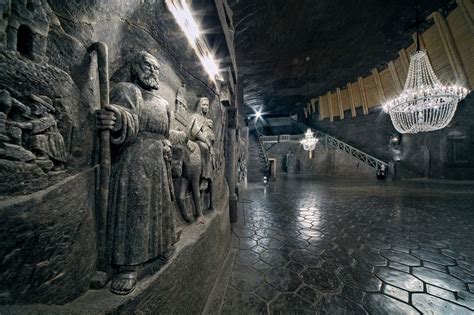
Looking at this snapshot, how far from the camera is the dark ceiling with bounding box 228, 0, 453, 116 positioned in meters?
7.08

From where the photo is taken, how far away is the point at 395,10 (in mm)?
7672

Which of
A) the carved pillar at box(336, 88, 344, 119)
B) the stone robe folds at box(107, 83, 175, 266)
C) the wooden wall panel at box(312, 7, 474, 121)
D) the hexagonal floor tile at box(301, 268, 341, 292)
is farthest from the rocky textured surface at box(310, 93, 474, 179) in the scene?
the stone robe folds at box(107, 83, 175, 266)

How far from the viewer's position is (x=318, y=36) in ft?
28.9

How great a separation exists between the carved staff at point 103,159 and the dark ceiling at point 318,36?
6750mm

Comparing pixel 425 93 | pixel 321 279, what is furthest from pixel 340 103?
pixel 321 279

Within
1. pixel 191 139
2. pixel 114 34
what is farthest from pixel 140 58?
pixel 191 139

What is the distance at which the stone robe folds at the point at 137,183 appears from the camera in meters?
1.30

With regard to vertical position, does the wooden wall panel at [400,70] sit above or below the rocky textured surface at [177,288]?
above

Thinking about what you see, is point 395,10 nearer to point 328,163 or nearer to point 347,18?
point 347,18

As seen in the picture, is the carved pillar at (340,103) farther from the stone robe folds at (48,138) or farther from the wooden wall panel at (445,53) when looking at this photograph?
the stone robe folds at (48,138)

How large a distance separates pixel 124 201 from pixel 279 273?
237 centimetres

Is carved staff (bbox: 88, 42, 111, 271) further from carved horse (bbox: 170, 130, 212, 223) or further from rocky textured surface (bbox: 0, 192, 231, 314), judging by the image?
carved horse (bbox: 170, 130, 212, 223)

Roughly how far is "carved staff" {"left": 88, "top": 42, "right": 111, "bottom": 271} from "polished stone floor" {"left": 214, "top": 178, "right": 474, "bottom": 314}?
1.50m

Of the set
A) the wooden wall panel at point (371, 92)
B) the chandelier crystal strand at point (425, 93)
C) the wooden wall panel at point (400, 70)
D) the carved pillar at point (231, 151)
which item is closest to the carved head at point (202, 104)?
the carved pillar at point (231, 151)
